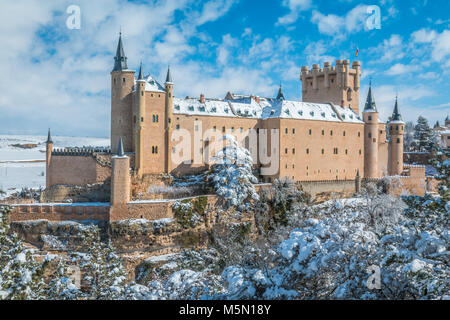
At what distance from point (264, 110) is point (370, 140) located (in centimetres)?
1267

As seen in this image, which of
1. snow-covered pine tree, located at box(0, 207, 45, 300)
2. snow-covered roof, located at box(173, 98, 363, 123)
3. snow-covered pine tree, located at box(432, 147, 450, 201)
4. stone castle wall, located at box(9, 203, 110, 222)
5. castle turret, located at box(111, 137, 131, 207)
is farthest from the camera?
snow-covered roof, located at box(173, 98, 363, 123)

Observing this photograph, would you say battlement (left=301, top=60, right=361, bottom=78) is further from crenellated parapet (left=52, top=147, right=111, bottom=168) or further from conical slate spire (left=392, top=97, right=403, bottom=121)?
crenellated parapet (left=52, top=147, right=111, bottom=168)

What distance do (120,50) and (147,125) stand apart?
22.0 ft

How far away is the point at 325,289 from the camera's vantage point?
9219mm

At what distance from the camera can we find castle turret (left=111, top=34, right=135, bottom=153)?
3156 cm

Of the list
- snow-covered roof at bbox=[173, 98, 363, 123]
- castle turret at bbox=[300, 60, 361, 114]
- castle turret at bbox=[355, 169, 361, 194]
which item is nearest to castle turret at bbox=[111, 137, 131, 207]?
snow-covered roof at bbox=[173, 98, 363, 123]

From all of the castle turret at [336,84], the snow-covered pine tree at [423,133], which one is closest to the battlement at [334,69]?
the castle turret at [336,84]

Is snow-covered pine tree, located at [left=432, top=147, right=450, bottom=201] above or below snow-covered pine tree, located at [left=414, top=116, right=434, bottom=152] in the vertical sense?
below

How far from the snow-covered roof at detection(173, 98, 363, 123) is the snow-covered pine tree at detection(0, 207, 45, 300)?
2034cm

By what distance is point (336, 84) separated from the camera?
4497 cm

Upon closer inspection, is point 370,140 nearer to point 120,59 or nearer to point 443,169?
point 120,59

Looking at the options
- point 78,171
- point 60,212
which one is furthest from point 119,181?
point 78,171

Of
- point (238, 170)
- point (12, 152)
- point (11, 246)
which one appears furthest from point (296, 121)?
point (12, 152)

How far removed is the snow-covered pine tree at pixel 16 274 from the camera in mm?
10203
